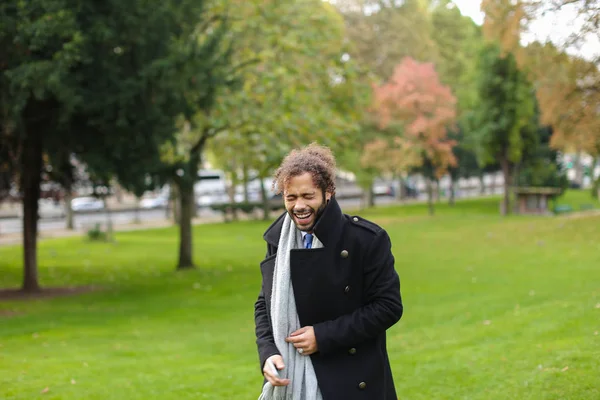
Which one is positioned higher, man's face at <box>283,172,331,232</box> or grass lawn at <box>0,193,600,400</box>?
man's face at <box>283,172,331,232</box>

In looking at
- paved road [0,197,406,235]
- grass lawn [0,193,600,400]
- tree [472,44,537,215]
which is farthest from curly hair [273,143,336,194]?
tree [472,44,537,215]

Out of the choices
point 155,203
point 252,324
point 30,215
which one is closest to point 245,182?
point 30,215

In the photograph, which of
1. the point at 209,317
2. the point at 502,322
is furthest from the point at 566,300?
the point at 209,317

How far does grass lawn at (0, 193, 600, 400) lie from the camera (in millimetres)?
8023

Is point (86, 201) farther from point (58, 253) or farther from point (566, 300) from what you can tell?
point (566, 300)

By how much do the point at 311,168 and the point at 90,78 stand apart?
13.4 m

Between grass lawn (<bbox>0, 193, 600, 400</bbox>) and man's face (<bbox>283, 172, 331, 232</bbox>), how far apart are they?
4233 millimetres

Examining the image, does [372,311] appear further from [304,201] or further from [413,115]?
[413,115]

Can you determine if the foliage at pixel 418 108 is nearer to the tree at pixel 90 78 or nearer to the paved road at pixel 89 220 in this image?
the paved road at pixel 89 220

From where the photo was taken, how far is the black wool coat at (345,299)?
345cm

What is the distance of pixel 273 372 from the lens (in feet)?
11.2

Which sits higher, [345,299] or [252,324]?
[345,299]

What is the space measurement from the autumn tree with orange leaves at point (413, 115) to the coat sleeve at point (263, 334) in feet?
133

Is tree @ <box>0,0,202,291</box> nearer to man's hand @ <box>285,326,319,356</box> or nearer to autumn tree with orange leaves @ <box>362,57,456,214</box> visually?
man's hand @ <box>285,326,319,356</box>
